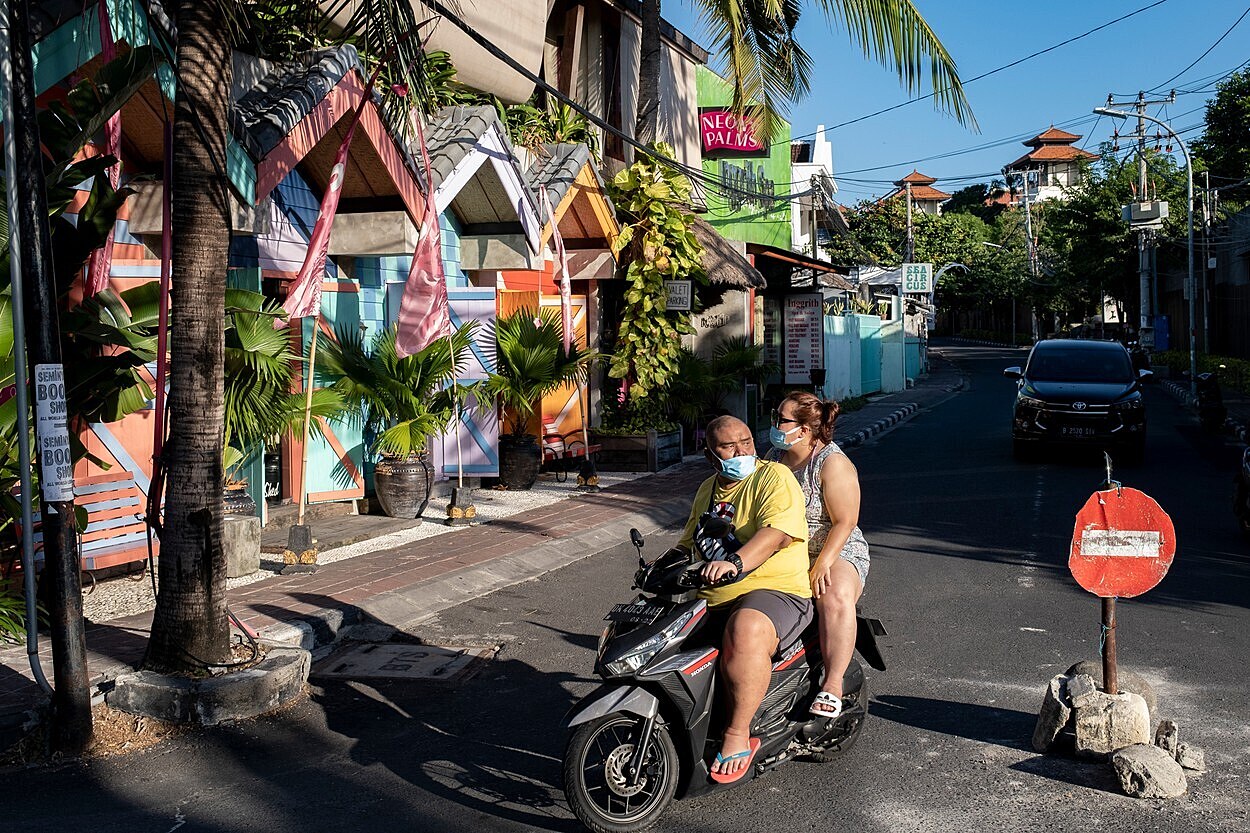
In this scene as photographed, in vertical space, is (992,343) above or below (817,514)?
above

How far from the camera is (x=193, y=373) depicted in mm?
6297

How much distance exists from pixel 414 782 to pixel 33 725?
2027 mm

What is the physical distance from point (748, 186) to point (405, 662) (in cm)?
2023

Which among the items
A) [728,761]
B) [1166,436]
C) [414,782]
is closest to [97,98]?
[414,782]

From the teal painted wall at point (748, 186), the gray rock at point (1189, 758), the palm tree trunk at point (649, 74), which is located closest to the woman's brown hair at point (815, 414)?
the gray rock at point (1189, 758)

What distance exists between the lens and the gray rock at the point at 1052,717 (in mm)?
5297

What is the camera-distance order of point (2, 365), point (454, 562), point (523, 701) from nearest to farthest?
point (523, 701), point (2, 365), point (454, 562)

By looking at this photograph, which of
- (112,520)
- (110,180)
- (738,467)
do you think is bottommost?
(112,520)

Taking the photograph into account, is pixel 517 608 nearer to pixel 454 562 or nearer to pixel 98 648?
pixel 454 562

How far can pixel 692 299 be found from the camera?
18.0 metres

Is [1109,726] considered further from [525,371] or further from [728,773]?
[525,371]

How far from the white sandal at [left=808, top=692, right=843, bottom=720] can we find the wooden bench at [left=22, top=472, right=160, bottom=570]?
557cm

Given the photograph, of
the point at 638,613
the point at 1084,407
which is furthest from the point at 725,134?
the point at 638,613

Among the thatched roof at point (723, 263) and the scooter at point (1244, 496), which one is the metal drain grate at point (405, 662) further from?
the thatched roof at point (723, 263)
